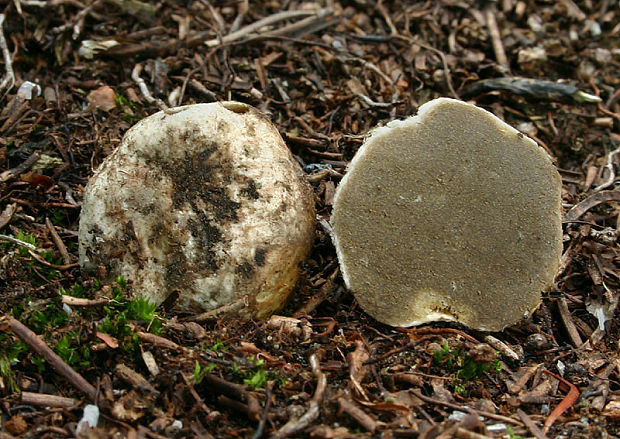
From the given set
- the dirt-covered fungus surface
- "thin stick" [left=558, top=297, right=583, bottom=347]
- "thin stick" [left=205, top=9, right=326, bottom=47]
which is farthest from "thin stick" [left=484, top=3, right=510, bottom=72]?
"thin stick" [left=558, top=297, right=583, bottom=347]

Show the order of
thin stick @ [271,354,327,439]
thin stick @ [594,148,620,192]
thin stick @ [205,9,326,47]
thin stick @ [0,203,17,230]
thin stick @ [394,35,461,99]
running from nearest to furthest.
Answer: thin stick @ [271,354,327,439] → thin stick @ [0,203,17,230] → thin stick @ [594,148,620,192] → thin stick @ [394,35,461,99] → thin stick @ [205,9,326,47]

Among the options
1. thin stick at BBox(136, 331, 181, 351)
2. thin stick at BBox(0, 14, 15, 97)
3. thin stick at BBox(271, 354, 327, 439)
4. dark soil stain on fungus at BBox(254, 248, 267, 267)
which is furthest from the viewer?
thin stick at BBox(0, 14, 15, 97)

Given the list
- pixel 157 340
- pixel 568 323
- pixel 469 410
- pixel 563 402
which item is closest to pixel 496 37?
pixel 568 323

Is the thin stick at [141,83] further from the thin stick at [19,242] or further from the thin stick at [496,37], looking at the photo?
the thin stick at [496,37]

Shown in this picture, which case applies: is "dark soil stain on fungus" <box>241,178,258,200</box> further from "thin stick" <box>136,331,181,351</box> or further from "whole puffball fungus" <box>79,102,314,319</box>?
"thin stick" <box>136,331,181,351</box>

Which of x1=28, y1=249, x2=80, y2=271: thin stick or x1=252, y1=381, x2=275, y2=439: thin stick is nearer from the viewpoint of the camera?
x1=252, y1=381, x2=275, y2=439: thin stick

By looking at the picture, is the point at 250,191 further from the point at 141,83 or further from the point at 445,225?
the point at 141,83

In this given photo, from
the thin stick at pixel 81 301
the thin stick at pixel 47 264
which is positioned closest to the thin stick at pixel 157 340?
the thin stick at pixel 81 301
